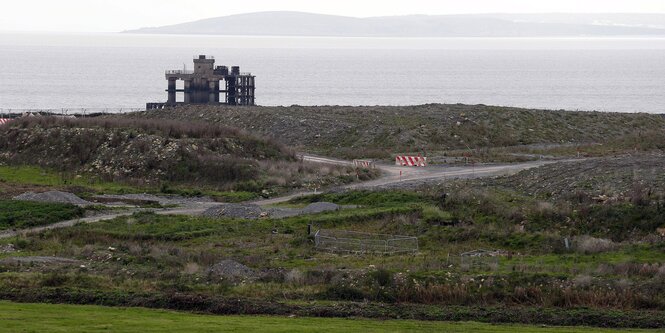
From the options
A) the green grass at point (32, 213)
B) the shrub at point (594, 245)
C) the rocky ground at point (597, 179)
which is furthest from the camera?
the rocky ground at point (597, 179)

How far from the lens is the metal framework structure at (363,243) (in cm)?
3934

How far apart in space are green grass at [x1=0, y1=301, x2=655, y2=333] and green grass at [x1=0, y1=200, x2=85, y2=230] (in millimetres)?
16127

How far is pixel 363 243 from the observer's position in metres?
40.2

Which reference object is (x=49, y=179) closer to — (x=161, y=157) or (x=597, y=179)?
(x=161, y=157)

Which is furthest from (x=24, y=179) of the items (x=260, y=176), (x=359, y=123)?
(x=359, y=123)

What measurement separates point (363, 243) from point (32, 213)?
13655 millimetres

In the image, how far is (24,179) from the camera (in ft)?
190

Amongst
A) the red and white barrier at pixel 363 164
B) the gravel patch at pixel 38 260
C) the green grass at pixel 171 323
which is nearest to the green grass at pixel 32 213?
the gravel patch at pixel 38 260

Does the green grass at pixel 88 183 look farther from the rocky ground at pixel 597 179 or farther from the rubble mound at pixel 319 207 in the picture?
the rocky ground at pixel 597 179

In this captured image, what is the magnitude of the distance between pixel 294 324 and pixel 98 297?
598 cm

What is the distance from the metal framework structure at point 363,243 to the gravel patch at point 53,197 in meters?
12.9

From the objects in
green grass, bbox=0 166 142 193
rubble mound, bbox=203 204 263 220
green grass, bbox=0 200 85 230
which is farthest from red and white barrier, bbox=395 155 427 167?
green grass, bbox=0 200 85 230

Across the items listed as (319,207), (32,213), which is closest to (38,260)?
(32,213)

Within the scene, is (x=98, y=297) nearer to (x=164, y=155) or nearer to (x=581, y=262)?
(x=581, y=262)
